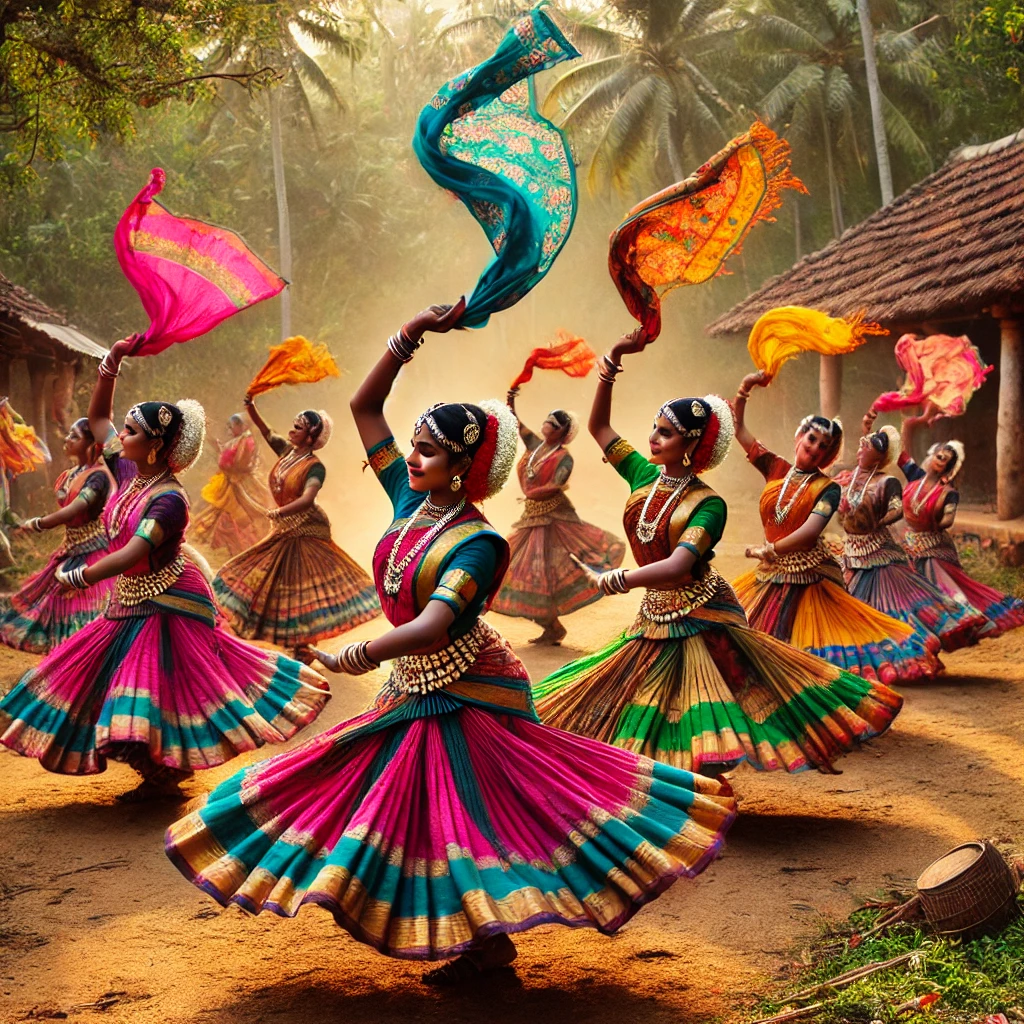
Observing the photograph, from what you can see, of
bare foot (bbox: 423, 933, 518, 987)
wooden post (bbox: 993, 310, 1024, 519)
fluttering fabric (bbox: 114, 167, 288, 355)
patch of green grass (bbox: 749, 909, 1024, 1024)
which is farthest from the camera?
wooden post (bbox: 993, 310, 1024, 519)

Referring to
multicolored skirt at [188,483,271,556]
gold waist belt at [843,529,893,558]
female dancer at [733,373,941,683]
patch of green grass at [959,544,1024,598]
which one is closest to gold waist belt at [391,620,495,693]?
female dancer at [733,373,941,683]

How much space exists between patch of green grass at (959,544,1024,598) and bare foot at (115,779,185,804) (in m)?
8.92

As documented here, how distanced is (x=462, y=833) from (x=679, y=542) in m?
2.24

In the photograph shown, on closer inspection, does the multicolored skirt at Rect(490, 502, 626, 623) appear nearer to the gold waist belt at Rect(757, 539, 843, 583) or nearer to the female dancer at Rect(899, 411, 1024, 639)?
the female dancer at Rect(899, 411, 1024, 639)

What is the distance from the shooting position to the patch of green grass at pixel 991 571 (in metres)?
12.7

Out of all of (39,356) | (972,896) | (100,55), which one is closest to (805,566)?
(972,896)

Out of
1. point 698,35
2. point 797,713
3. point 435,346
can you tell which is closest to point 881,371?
point 698,35

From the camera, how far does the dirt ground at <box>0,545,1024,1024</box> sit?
410 centimetres

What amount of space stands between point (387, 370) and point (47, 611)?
5.32 meters

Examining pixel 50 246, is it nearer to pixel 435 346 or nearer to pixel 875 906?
pixel 435 346

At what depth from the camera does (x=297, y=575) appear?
9836 mm

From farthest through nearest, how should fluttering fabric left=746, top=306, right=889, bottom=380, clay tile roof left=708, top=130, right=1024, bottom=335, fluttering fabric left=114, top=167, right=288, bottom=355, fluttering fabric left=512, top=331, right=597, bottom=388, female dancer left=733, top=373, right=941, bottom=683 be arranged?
clay tile roof left=708, top=130, right=1024, bottom=335
fluttering fabric left=512, top=331, right=597, bottom=388
fluttering fabric left=746, top=306, right=889, bottom=380
female dancer left=733, top=373, right=941, bottom=683
fluttering fabric left=114, top=167, right=288, bottom=355

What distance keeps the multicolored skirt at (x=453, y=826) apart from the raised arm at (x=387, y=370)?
0.91 metres

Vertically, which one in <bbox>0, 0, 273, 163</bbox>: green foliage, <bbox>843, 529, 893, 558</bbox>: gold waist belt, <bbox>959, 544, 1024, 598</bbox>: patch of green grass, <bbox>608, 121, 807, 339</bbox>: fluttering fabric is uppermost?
<bbox>0, 0, 273, 163</bbox>: green foliage
